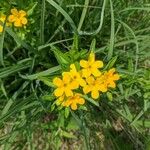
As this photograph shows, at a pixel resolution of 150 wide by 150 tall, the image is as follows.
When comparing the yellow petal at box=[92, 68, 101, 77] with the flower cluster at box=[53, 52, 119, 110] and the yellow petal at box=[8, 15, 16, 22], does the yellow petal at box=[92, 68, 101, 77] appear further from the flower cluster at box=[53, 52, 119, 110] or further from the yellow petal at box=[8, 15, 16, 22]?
the yellow petal at box=[8, 15, 16, 22]

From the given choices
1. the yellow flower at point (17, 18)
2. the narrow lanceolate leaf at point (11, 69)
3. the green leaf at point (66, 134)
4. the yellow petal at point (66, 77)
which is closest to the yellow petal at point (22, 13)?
the yellow flower at point (17, 18)

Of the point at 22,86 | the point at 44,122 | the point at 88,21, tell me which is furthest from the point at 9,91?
the point at 88,21

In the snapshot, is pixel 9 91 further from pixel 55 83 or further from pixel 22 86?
pixel 55 83

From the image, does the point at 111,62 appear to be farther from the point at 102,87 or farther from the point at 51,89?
the point at 51,89

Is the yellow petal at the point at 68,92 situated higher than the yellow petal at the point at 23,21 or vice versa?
the yellow petal at the point at 23,21

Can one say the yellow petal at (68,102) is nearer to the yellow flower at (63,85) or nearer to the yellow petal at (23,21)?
the yellow flower at (63,85)

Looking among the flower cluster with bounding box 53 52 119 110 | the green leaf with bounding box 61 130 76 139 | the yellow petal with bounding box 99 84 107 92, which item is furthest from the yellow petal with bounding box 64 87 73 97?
the green leaf with bounding box 61 130 76 139

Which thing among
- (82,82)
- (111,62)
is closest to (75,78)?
(82,82)
